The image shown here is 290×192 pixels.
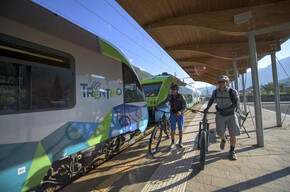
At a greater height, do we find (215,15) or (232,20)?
(215,15)

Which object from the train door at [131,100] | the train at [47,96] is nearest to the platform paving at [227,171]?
the train door at [131,100]

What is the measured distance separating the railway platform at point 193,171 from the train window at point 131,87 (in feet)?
5.24

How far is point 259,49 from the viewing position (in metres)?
6.68

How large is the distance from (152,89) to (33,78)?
6.60 metres

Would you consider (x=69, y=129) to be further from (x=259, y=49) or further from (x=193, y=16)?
(x=259, y=49)

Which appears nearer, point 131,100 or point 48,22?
point 48,22

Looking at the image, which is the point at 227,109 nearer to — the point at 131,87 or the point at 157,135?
the point at 157,135

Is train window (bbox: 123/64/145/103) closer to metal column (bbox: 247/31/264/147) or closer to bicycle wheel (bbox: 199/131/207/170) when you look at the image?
bicycle wheel (bbox: 199/131/207/170)

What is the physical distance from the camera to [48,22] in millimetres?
2412

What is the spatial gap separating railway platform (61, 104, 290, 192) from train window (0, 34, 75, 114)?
1717mm

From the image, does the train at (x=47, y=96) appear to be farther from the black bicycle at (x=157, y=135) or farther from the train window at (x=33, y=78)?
the black bicycle at (x=157, y=135)

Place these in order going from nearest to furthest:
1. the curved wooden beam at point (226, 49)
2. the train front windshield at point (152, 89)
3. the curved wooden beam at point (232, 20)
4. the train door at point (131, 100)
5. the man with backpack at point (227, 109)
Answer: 1. the man with backpack at point (227, 109)
2. the curved wooden beam at point (232, 20)
3. the train door at point (131, 100)
4. the curved wooden beam at point (226, 49)
5. the train front windshield at point (152, 89)

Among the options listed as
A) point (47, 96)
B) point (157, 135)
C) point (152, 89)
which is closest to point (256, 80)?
point (157, 135)

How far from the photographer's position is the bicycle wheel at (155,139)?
4297mm
